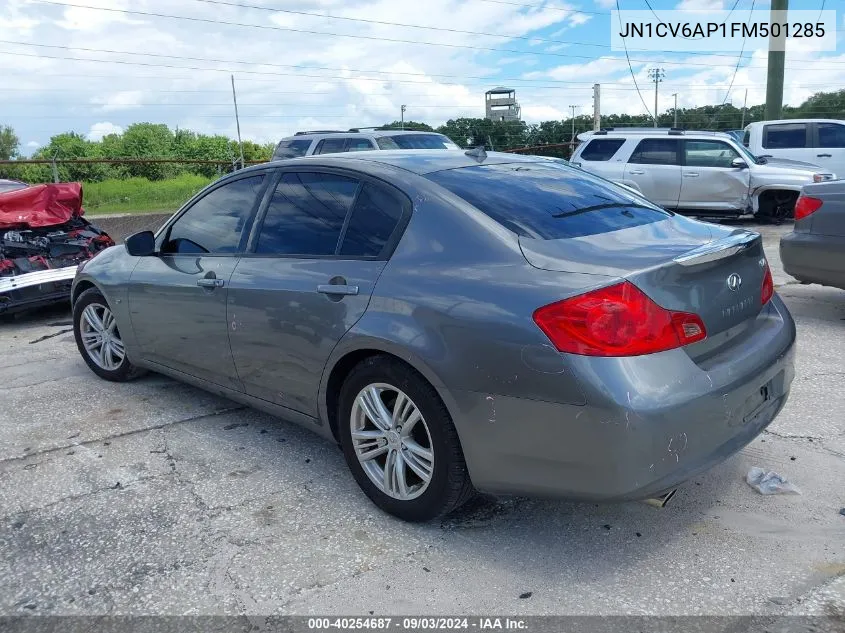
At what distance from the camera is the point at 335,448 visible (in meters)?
4.02

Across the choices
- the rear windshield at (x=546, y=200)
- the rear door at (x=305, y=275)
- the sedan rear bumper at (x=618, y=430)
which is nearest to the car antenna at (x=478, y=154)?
the rear windshield at (x=546, y=200)

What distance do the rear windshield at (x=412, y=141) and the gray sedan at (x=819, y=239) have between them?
22.3ft

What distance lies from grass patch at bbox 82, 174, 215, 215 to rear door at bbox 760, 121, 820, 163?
12879 mm

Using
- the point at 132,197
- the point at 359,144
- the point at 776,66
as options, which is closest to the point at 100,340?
the point at 359,144

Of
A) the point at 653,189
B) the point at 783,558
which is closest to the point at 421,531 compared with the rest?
the point at 783,558

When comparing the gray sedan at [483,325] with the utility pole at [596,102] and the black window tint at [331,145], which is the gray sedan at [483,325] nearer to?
the black window tint at [331,145]

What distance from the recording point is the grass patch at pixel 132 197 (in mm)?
18203

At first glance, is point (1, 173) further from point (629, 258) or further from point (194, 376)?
point (629, 258)

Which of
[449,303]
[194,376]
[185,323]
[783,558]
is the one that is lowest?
[783,558]

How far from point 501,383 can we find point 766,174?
11671 millimetres

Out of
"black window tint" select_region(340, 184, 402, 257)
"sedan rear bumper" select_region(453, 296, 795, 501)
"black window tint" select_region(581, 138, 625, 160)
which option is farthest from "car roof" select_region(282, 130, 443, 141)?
"sedan rear bumper" select_region(453, 296, 795, 501)

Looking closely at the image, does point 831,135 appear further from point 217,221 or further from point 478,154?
point 217,221

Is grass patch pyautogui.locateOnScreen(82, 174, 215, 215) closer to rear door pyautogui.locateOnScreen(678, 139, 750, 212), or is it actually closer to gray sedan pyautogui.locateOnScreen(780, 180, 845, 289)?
rear door pyautogui.locateOnScreen(678, 139, 750, 212)

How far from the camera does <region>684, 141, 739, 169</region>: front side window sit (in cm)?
1277
